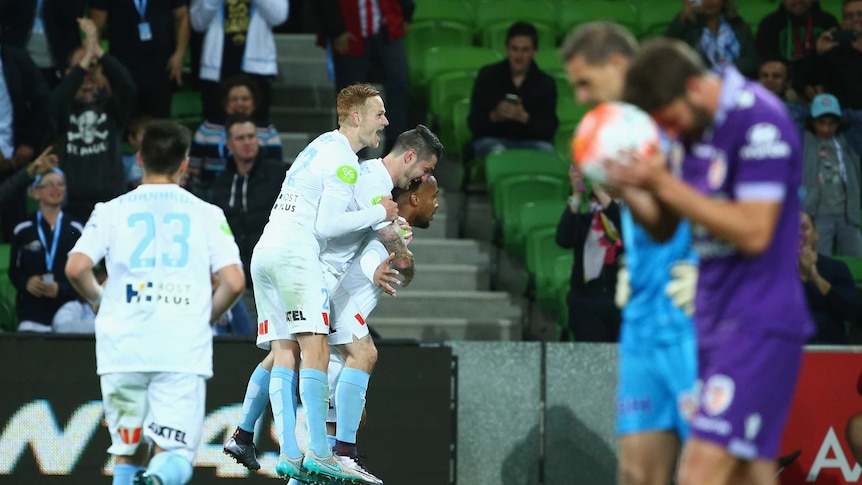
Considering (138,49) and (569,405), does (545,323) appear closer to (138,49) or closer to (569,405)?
(569,405)

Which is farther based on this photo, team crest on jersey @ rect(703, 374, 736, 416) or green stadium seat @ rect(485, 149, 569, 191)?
green stadium seat @ rect(485, 149, 569, 191)

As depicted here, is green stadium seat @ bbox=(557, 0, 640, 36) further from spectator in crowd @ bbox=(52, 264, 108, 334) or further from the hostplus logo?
the hostplus logo

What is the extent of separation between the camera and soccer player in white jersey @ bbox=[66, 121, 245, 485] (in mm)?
6500

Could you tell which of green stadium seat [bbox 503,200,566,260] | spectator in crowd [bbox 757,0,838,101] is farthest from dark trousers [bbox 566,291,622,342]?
spectator in crowd [bbox 757,0,838,101]

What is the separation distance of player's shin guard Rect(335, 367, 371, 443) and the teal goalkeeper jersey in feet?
11.0

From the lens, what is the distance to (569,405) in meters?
9.56

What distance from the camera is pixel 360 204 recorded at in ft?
26.8

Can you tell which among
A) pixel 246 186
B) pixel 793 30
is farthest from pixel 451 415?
pixel 793 30

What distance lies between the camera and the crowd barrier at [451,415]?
9.24 metres

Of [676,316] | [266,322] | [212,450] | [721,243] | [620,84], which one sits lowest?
[212,450]

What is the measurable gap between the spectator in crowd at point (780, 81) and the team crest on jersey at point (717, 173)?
8080mm

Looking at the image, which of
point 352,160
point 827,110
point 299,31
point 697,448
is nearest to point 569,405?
point 352,160

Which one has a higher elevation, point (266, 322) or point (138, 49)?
point (138, 49)

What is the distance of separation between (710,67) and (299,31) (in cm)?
491
